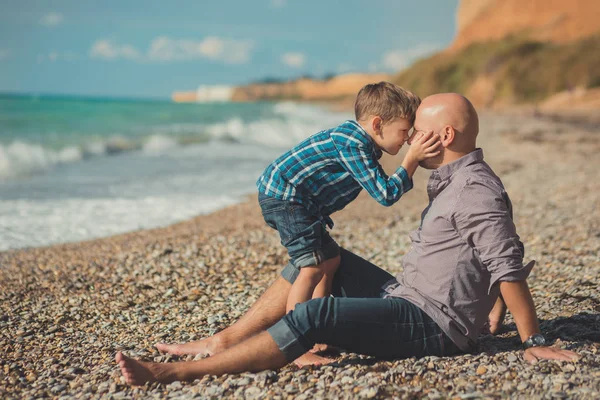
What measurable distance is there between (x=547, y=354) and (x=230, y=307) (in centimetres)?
236

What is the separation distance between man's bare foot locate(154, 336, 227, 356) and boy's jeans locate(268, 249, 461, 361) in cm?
71

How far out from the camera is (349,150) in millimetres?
3500

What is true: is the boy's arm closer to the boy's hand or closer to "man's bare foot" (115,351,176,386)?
the boy's hand

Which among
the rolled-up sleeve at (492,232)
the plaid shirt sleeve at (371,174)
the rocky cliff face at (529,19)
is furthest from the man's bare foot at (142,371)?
the rocky cliff face at (529,19)

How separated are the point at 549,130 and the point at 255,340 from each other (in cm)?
1920

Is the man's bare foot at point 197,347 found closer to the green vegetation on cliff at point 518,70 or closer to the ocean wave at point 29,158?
the ocean wave at point 29,158

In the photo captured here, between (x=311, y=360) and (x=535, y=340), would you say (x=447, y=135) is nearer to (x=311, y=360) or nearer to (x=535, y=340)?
(x=535, y=340)

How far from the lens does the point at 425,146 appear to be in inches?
124

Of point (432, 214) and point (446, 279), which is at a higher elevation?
point (432, 214)

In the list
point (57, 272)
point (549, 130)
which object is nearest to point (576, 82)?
point (549, 130)

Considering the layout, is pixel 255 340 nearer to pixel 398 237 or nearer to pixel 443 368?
pixel 443 368

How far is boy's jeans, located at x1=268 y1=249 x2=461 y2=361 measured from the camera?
9.76 feet

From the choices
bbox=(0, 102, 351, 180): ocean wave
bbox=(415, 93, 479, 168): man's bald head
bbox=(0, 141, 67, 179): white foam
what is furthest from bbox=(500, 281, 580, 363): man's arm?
bbox=(0, 141, 67, 179): white foam

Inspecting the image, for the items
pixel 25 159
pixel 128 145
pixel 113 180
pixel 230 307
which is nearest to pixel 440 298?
pixel 230 307
